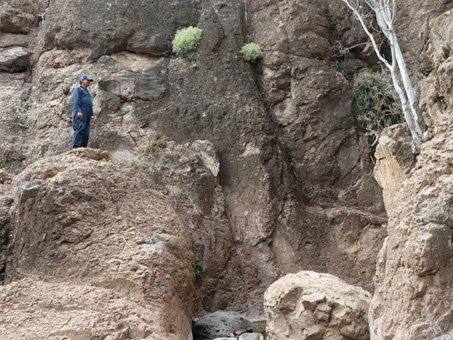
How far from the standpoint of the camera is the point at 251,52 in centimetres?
1280

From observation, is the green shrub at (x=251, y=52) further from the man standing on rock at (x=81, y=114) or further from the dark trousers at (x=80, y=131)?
the dark trousers at (x=80, y=131)

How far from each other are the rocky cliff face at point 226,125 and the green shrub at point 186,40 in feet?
0.57

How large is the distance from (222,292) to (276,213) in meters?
1.92

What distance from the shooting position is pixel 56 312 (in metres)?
6.45

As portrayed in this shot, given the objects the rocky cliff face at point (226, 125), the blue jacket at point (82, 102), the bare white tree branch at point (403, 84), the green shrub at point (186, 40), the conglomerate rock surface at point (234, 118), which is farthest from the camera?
the green shrub at point (186, 40)

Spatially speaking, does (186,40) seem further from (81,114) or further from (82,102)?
(81,114)

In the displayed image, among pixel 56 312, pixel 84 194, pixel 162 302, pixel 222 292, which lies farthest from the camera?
pixel 222 292

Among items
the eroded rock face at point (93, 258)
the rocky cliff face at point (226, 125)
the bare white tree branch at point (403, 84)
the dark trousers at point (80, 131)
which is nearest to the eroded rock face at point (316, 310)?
the eroded rock face at point (93, 258)

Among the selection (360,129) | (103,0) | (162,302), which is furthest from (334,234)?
(103,0)

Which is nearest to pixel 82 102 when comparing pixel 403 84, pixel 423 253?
pixel 403 84

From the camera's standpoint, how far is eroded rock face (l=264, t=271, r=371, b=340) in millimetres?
7059

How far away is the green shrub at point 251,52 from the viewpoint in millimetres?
12789

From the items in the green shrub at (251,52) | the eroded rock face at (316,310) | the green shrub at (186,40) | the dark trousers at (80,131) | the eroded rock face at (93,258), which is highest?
the green shrub at (186,40)

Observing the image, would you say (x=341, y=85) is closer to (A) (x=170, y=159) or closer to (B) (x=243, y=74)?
(B) (x=243, y=74)
